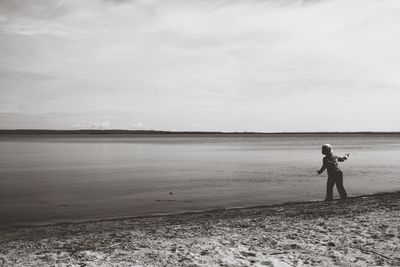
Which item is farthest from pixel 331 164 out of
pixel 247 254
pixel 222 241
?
pixel 247 254

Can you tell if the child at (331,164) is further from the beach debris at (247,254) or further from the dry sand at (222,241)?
the beach debris at (247,254)

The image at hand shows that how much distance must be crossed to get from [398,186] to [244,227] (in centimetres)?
1500

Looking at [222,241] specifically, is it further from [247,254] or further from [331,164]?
[331,164]

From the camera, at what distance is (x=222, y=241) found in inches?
320

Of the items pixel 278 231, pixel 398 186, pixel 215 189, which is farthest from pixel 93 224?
pixel 398 186

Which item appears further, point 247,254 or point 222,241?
point 222,241

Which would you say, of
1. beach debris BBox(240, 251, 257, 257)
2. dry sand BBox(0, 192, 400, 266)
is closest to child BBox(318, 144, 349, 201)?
dry sand BBox(0, 192, 400, 266)

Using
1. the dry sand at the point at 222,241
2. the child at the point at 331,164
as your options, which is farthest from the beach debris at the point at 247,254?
the child at the point at 331,164

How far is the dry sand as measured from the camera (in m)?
6.89

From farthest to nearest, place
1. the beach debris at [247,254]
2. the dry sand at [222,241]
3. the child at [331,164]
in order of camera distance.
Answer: the child at [331,164]
the beach debris at [247,254]
the dry sand at [222,241]

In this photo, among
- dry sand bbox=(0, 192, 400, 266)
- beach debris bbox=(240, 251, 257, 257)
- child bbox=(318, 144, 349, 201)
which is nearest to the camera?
dry sand bbox=(0, 192, 400, 266)

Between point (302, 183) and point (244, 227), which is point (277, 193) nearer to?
point (302, 183)

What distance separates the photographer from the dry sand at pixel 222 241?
689cm

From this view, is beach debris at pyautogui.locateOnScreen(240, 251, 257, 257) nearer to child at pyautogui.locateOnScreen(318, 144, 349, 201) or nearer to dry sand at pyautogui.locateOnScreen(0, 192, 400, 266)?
dry sand at pyautogui.locateOnScreen(0, 192, 400, 266)
